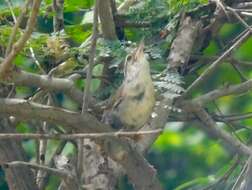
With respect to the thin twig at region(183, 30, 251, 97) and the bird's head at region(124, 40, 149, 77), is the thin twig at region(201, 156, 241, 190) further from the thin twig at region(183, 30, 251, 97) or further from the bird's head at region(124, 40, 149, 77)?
the bird's head at region(124, 40, 149, 77)

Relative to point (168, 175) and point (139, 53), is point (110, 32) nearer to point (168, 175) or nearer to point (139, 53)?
point (139, 53)

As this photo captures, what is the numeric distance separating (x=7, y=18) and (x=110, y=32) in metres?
0.28

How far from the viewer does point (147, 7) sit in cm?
241

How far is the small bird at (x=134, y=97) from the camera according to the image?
2178mm

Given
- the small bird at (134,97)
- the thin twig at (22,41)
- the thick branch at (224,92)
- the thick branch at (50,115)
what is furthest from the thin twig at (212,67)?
the thin twig at (22,41)

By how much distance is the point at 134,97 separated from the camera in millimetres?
2209

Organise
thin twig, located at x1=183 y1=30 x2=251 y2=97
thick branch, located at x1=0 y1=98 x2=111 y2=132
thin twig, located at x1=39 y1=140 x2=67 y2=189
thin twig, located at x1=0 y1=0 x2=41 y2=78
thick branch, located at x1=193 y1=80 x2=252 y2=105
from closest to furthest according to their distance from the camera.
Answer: thin twig, located at x1=0 y1=0 x2=41 y2=78
thick branch, located at x1=0 y1=98 x2=111 y2=132
thin twig, located at x1=183 y1=30 x2=251 y2=97
thick branch, located at x1=193 y1=80 x2=252 y2=105
thin twig, located at x1=39 y1=140 x2=67 y2=189

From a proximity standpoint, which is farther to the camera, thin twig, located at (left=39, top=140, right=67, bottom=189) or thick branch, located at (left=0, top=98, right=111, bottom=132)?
thin twig, located at (left=39, top=140, right=67, bottom=189)

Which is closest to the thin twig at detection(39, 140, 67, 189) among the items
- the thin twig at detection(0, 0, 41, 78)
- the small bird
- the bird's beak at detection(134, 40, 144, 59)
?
the small bird

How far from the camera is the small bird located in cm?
218

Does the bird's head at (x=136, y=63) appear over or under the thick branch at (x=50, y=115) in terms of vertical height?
over

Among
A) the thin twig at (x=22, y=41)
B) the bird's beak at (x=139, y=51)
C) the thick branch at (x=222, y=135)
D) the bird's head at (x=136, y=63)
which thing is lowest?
the thick branch at (x=222, y=135)

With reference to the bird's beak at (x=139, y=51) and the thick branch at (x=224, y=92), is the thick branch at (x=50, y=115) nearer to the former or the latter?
the bird's beak at (x=139, y=51)

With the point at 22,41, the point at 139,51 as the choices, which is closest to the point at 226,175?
the point at 139,51
